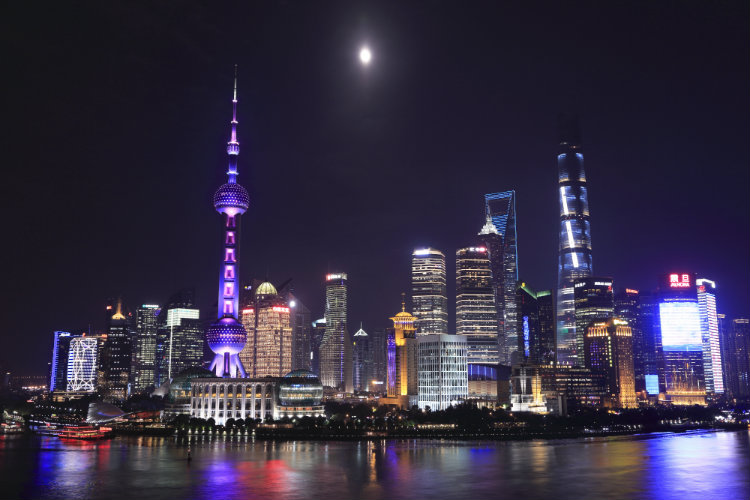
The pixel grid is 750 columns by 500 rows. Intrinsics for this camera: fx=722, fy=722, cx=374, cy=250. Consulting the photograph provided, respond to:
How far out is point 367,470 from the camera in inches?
4306

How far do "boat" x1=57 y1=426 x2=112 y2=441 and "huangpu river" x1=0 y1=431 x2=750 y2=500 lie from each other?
343 inches

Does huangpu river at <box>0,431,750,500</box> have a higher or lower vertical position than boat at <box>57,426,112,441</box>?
lower

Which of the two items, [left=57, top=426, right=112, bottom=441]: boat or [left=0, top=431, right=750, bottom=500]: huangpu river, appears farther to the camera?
[left=57, top=426, right=112, bottom=441]: boat

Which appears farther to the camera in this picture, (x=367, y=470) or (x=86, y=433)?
(x=86, y=433)

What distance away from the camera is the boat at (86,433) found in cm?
17550

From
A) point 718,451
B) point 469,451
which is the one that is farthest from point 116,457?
point 718,451

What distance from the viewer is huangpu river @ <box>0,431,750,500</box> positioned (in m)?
89.1

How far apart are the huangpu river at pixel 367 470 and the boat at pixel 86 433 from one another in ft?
28.6

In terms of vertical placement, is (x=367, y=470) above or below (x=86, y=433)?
below

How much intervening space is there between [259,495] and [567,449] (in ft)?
293

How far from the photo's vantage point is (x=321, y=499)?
82.9 m

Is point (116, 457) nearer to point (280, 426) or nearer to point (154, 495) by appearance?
point (154, 495)

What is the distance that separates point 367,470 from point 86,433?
9634cm

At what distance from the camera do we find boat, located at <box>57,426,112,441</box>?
176 metres
